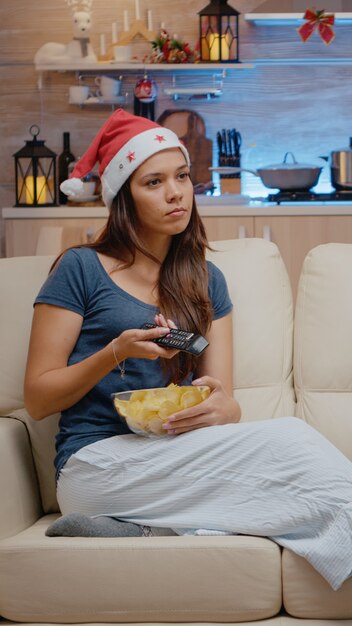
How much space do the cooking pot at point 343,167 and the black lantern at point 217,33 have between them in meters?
0.70

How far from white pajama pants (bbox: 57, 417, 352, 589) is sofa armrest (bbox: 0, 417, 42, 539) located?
0.11m

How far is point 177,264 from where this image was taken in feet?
8.04

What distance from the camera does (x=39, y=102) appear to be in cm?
517

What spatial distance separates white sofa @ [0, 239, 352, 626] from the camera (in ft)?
6.42

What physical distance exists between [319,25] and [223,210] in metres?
1.09

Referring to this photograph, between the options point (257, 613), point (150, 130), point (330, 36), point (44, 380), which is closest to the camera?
point (257, 613)

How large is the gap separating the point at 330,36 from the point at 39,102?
145 centimetres

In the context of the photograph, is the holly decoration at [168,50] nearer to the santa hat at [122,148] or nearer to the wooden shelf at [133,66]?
the wooden shelf at [133,66]

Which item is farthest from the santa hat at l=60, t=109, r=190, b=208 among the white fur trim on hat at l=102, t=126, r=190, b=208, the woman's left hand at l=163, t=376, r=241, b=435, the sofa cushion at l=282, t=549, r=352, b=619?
the sofa cushion at l=282, t=549, r=352, b=619

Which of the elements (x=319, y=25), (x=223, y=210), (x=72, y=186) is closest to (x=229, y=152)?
(x=223, y=210)

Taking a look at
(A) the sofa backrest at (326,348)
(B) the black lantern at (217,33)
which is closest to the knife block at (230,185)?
(B) the black lantern at (217,33)

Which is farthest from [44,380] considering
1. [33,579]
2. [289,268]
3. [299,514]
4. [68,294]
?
[289,268]

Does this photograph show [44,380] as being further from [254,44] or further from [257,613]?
[254,44]

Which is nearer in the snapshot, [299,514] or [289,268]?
[299,514]
